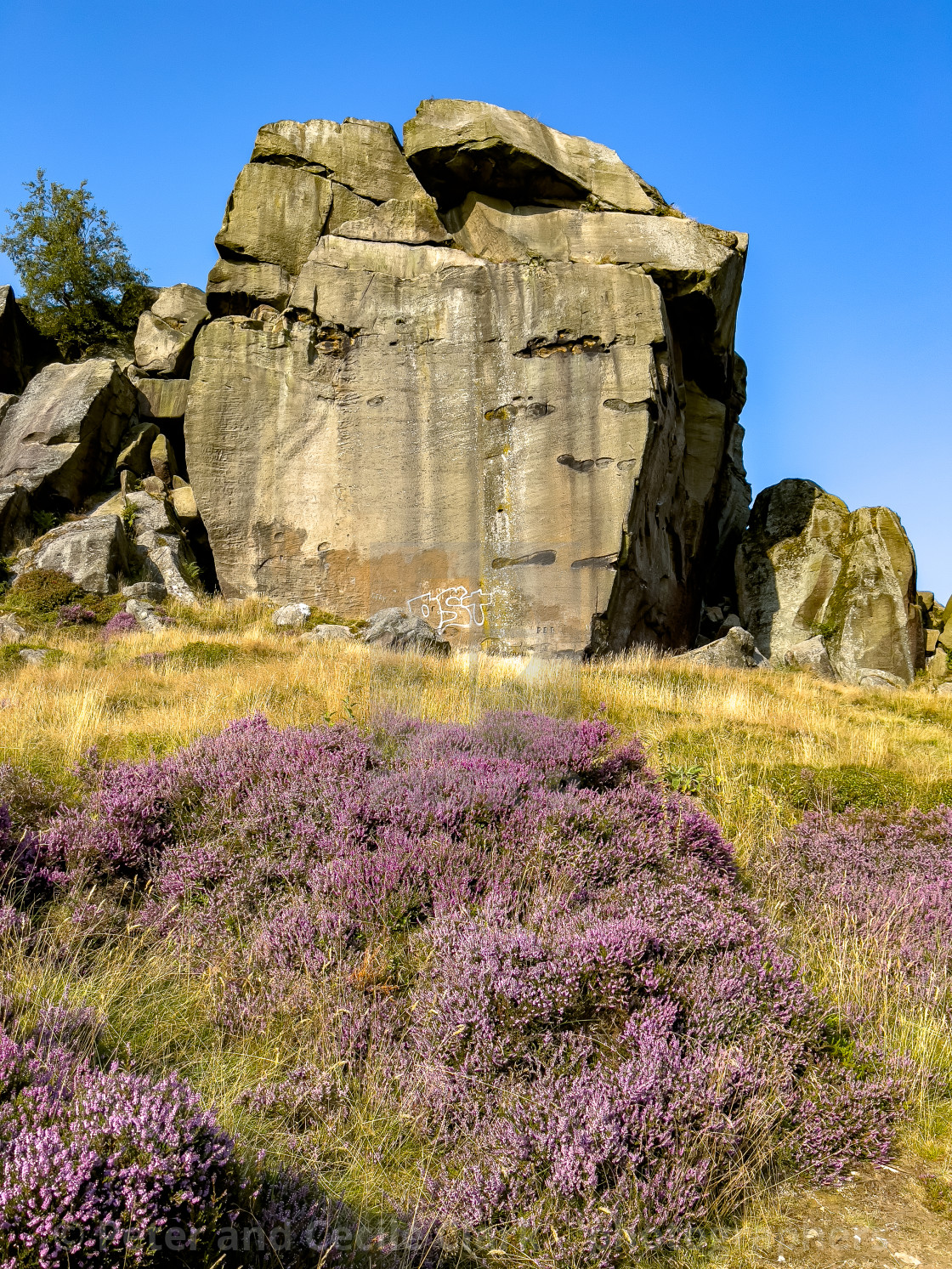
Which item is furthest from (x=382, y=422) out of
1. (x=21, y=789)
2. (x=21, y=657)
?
(x=21, y=789)

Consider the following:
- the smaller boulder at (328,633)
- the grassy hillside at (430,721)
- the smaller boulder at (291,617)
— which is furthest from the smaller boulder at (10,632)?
the smaller boulder at (328,633)

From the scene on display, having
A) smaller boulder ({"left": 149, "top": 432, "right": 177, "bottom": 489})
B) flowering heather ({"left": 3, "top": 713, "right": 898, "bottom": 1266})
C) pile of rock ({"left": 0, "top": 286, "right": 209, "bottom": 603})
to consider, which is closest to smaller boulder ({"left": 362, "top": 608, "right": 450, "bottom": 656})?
pile of rock ({"left": 0, "top": 286, "right": 209, "bottom": 603})

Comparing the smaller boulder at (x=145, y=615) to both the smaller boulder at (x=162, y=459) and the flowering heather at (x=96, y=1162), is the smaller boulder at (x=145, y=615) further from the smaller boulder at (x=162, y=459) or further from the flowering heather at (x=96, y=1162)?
the flowering heather at (x=96, y=1162)

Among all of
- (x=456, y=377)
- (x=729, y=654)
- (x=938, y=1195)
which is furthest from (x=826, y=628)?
(x=938, y=1195)

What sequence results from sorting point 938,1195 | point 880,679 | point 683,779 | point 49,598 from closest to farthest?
point 938,1195 < point 683,779 < point 49,598 < point 880,679

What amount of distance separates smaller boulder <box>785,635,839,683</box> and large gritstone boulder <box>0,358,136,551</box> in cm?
1763

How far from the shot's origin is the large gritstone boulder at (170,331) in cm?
2388

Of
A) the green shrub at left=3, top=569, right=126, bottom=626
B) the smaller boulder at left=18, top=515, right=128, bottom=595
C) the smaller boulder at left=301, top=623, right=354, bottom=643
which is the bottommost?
the smaller boulder at left=301, top=623, right=354, bottom=643

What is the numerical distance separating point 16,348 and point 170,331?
4600mm

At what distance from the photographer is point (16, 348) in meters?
24.4

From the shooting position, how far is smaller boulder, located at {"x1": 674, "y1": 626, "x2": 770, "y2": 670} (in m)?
16.0

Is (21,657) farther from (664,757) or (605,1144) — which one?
(605,1144)

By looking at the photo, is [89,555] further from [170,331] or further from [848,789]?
[848,789]

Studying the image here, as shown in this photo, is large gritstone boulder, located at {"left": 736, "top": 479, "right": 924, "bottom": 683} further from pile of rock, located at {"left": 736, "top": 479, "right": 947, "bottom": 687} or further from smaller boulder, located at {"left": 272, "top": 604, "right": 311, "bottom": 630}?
smaller boulder, located at {"left": 272, "top": 604, "right": 311, "bottom": 630}
